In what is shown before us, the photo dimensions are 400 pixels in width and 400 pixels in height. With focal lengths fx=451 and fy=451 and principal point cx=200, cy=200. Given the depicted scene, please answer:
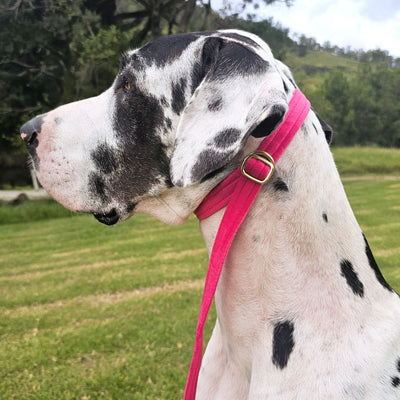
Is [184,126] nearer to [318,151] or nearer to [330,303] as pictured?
[318,151]

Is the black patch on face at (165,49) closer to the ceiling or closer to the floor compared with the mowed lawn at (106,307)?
closer to the ceiling

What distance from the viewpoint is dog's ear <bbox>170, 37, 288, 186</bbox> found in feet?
5.36

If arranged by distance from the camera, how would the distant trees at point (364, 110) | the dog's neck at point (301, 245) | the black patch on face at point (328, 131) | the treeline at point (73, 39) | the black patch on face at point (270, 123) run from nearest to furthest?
the black patch on face at point (270, 123) → the dog's neck at point (301, 245) → the black patch on face at point (328, 131) → the treeline at point (73, 39) → the distant trees at point (364, 110)

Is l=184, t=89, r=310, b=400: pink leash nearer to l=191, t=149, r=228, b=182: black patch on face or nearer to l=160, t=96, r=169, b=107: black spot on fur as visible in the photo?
l=191, t=149, r=228, b=182: black patch on face

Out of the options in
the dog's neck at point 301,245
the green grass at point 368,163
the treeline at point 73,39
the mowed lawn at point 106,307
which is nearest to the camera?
the dog's neck at point 301,245

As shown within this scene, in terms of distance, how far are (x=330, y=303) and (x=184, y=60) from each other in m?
1.21

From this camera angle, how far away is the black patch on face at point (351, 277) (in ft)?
6.17

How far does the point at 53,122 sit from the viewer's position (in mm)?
2090

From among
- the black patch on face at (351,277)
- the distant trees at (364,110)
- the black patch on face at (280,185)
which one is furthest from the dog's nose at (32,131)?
the distant trees at (364,110)

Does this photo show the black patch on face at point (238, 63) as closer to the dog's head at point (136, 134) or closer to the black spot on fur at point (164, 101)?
the dog's head at point (136, 134)

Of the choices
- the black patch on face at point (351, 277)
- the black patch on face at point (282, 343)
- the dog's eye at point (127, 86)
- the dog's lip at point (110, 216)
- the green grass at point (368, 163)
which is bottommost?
the green grass at point (368, 163)

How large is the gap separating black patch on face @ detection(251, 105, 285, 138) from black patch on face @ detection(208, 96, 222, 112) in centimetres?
17

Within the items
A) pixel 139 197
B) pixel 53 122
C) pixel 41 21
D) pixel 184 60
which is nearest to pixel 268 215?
pixel 139 197

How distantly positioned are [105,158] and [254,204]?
0.72 meters
